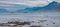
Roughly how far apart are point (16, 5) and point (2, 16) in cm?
21

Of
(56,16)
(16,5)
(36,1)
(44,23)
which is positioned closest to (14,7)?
(16,5)

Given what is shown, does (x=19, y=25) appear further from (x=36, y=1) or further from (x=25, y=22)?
(x=36, y=1)

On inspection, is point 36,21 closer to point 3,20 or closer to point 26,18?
point 26,18

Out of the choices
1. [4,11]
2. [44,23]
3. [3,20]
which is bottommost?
[44,23]

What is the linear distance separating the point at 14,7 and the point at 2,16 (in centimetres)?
18

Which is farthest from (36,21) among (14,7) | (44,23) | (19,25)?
(14,7)

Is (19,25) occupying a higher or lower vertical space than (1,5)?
lower

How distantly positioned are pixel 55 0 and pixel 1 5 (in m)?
0.66

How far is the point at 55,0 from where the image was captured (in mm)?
1236

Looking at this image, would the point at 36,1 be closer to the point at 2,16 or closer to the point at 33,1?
the point at 33,1

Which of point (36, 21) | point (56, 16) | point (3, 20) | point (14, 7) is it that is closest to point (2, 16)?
point (3, 20)

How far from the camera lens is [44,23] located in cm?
122

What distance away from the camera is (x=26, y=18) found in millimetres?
1224

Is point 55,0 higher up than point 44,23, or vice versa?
point 55,0
